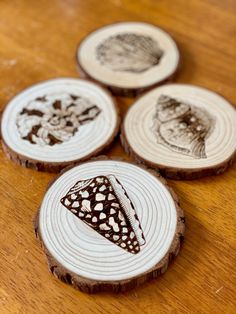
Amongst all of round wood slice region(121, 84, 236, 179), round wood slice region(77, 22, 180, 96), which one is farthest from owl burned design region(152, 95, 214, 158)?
round wood slice region(77, 22, 180, 96)

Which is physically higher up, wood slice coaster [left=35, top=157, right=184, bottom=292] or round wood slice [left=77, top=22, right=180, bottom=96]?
round wood slice [left=77, top=22, right=180, bottom=96]

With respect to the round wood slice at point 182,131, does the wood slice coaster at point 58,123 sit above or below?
below

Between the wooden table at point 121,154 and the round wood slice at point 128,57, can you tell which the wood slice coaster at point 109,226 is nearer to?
the wooden table at point 121,154

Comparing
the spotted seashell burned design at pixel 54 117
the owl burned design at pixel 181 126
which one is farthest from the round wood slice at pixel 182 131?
the spotted seashell burned design at pixel 54 117

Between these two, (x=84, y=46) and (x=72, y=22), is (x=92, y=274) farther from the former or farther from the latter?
(x=72, y=22)

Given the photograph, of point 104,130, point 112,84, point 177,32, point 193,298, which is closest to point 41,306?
point 193,298

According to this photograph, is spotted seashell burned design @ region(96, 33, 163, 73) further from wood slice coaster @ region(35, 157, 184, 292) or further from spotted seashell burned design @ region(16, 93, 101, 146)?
wood slice coaster @ region(35, 157, 184, 292)

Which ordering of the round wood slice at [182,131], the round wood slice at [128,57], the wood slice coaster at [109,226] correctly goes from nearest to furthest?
the wood slice coaster at [109,226], the round wood slice at [182,131], the round wood slice at [128,57]
